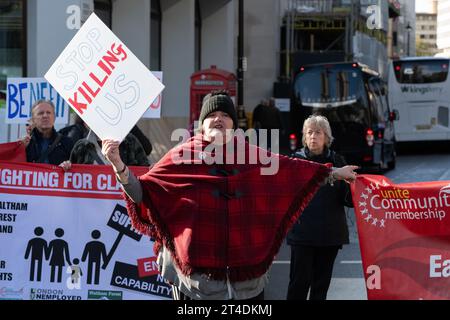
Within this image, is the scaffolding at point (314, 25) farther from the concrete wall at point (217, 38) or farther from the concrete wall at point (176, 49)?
the concrete wall at point (176, 49)

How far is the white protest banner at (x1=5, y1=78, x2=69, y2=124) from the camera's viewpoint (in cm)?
1103

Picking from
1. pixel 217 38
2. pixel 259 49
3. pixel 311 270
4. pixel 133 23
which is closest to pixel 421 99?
pixel 217 38

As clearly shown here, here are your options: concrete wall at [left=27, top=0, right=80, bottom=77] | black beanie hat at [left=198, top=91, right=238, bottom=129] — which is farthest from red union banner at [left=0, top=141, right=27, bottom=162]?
concrete wall at [left=27, top=0, right=80, bottom=77]

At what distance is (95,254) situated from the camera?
6.78m

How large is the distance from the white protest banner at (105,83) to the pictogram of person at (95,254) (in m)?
2.33

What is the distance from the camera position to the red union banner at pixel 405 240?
6297mm

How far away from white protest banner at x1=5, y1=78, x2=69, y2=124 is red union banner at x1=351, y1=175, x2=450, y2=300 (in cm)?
563

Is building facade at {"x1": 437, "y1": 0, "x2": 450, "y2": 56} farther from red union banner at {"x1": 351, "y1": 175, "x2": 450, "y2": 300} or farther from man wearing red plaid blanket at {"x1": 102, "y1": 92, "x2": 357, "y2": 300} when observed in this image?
man wearing red plaid blanket at {"x1": 102, "y1": 92, "x2": 357, "y2": 300}

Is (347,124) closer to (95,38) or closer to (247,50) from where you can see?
(247,50)

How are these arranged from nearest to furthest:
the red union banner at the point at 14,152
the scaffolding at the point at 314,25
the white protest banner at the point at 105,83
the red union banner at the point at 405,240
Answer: the white protest banner at the point at 105,83 < the red union banner at the point at 405,240 < the red union banner at the point at 14,152 < the scaffolding at the point at 314,25

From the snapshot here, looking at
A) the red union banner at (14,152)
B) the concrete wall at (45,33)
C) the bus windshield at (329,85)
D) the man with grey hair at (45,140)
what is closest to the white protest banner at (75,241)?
the man with grey hair at (45,140)

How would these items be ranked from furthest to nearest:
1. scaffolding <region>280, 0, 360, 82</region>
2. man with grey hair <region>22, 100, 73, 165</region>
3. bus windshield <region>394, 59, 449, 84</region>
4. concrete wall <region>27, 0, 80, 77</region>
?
scaffolding <region>280, 0, 360, 82</region>, bus windshield <region>394, 59, 449, 84</region>, concrete wall <region>27, 0, 80, 77</region>, man with grey hair <region>22, 100, 73, 165</region>

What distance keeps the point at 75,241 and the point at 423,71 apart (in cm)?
2457

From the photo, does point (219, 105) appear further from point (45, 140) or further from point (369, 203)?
point (45, 140)
